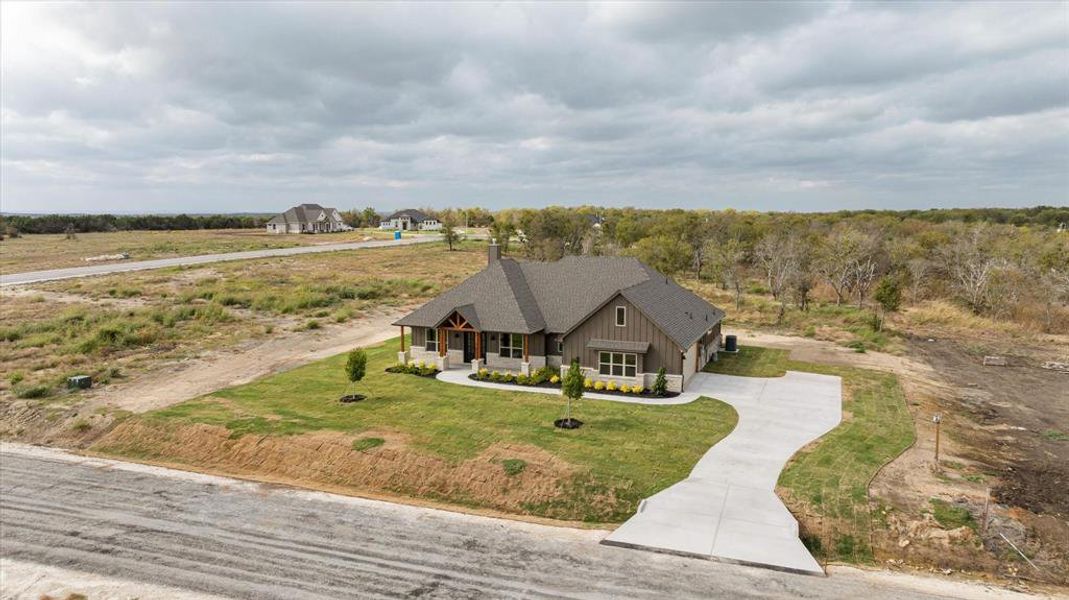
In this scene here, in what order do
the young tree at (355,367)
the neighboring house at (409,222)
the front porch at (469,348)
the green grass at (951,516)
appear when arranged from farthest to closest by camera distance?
the neighboring house at (409,222), the front porch at (469,348), the young tree at (355,367), the green grass at (951,516)

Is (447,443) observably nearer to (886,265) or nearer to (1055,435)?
(1055,435)

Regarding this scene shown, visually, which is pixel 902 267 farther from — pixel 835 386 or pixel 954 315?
pixel 835 386

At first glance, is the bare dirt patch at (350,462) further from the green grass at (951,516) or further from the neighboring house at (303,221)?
the neighboring house at (303,221)

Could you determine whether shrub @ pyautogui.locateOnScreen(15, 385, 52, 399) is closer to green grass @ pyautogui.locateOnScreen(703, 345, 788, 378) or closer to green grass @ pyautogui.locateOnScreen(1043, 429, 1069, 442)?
green grass @ pyautogui.locateOnScreen(703, 345, 788, 378)

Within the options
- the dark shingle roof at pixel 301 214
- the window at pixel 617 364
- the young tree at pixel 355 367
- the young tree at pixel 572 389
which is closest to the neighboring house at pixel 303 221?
the dark shingle roof at pixel 301 214

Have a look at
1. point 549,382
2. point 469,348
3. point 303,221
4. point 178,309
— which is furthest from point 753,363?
point 303,221

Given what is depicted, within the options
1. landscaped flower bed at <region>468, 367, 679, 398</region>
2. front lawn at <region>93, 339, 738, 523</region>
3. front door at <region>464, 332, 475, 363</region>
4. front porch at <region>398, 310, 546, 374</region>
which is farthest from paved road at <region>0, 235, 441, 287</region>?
landscaped flower bed at <region>468, 367, 679, 398</region>
